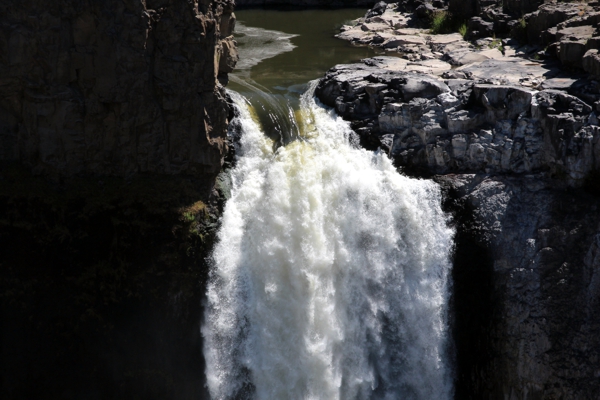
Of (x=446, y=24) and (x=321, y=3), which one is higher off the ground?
(x=446, y=24)

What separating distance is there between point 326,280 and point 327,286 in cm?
14

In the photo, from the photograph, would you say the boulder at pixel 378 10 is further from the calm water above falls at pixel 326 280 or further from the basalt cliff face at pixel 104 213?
the basalt cliff face at pixel 104 213

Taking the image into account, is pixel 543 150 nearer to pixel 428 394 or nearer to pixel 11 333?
pixel 428 394

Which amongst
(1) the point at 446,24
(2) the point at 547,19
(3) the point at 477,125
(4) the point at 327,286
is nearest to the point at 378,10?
(1) the point at 446,24

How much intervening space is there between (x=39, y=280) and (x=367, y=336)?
7634mm

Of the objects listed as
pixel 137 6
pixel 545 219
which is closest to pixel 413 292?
pixel 545 219

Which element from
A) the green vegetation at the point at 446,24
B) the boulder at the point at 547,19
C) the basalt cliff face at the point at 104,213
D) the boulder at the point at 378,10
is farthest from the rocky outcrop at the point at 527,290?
the boulder at the point at 378,10

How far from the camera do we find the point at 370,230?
1516cm

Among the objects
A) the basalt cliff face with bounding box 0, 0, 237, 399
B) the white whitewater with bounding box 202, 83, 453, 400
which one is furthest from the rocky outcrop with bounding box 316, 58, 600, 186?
the basalt cliff face with bounding box 0, 0, 237, 399

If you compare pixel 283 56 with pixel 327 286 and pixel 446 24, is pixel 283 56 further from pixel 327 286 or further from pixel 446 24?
pixel 327 286

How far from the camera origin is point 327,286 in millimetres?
14656

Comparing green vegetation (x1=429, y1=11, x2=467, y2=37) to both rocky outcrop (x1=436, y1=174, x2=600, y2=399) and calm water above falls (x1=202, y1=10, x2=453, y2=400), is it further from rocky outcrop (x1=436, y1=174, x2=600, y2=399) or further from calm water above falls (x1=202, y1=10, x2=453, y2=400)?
rocky outcrop (x1=436, y1=174, x2=600, y2=399)

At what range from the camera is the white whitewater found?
14180 millimetres

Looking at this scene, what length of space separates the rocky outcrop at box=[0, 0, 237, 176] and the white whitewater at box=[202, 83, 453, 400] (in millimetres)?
2034
